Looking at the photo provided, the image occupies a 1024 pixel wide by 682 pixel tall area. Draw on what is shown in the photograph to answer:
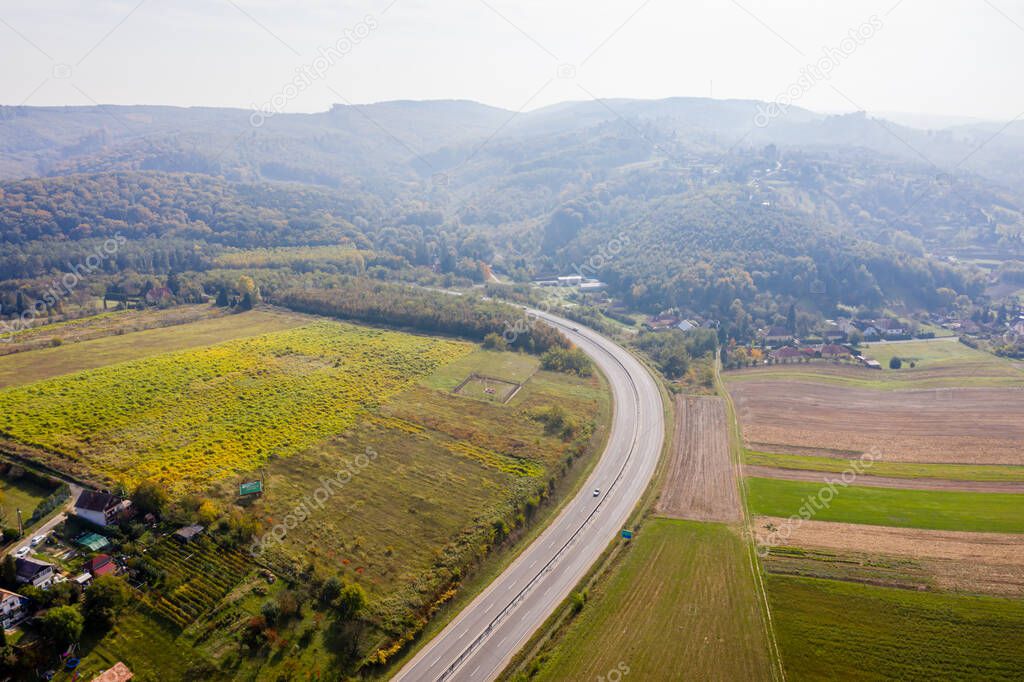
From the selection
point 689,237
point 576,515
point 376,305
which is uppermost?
point 689,237

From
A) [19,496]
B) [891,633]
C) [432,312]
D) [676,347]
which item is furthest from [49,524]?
[676,347]

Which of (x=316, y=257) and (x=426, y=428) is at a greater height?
(x=316, y=257)

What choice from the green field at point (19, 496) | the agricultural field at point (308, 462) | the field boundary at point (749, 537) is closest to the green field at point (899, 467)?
the field boundary at point (749, 537)

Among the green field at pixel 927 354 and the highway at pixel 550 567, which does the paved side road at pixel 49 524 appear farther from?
the green field at pixel 927 354

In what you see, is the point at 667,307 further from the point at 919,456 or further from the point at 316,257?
the point at 316,257

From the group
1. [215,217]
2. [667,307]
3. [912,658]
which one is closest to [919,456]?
[912,658]

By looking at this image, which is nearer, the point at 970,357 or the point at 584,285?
the point at 970,357

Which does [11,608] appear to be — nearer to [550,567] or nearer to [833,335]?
[550,567]
